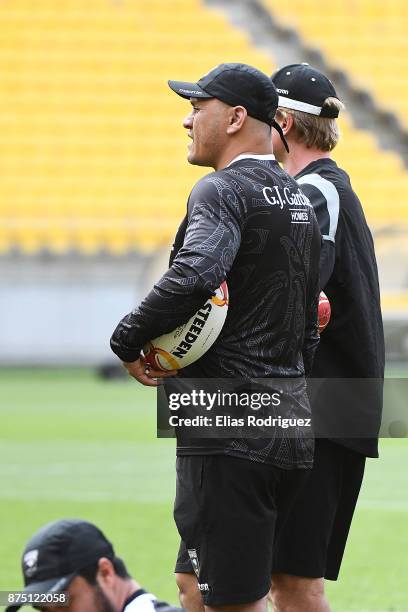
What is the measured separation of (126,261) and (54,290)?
1079 mm

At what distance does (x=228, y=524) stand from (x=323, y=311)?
896mm

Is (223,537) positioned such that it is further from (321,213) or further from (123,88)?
(123,88)

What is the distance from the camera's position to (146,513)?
808 cm

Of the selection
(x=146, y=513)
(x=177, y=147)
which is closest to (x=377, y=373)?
(x=146, y=513)

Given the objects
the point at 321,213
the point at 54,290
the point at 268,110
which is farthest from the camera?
the point at 54,290

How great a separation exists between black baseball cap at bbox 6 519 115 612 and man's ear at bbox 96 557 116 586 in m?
0.01

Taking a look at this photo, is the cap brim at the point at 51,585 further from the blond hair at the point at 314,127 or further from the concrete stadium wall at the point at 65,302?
the concrete stadium wall at the point at 65,302

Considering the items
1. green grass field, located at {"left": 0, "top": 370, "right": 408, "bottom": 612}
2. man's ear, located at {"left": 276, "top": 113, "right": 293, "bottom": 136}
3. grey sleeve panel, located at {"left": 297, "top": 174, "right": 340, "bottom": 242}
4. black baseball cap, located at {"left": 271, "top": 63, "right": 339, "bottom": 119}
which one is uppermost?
black baseball cap, located at {"left": 271, "top": 63, "right": 339, "bottom": 119}

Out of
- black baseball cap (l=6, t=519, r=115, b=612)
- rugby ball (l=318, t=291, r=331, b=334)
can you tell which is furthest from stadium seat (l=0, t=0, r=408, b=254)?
black baseball cap (l=6, t=519, r=115, b=612)

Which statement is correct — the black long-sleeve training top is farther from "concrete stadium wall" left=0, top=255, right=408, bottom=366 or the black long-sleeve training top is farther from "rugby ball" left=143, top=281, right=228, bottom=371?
"concrete stadium wall" left=0, top=255, right=408, bottom=366

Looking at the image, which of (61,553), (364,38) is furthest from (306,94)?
(364,38)

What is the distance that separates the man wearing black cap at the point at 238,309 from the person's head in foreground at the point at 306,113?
0.62 meters

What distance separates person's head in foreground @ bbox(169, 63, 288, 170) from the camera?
12.2 ft

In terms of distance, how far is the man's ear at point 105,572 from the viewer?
2912mm
